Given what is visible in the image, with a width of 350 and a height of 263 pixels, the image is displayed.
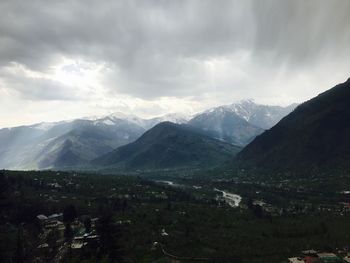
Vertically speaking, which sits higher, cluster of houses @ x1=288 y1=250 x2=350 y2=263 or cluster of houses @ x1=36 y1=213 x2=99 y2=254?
cluster of houses @ x1=36 y1=213 x2=99 y2=254

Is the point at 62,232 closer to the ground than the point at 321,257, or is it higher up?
higher up

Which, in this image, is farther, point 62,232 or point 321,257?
point 62,232

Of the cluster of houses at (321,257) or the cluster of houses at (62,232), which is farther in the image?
the cluster of houses at (62,232)

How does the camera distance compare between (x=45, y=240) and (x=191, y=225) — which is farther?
(x=191, y=225)

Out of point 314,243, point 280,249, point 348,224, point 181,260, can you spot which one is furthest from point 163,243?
point 348,224

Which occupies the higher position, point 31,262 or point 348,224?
point 348,224

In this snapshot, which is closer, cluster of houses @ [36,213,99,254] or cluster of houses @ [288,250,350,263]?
cluster of houses @ [288,250,350,263]

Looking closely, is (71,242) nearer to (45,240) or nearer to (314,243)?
(45,240)

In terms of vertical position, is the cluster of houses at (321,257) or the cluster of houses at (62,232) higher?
the cluster of houses at (62,232)
